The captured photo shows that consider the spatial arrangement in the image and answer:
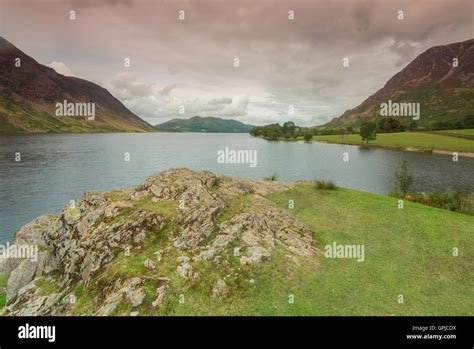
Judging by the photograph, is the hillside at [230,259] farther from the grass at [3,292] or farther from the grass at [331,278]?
the grass at [3,292]

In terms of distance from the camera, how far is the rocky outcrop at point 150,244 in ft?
36.6

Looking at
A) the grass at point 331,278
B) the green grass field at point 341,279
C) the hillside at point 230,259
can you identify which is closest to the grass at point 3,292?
the hillside at point 230,259

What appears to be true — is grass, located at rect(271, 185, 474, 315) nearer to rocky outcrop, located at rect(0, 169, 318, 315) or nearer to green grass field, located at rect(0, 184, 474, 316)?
green grass field, located at rect(0, 184, 474, 316)

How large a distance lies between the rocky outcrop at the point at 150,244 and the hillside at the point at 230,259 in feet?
0.18

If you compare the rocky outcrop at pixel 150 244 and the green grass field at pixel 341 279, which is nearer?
the green grass field at pixel 341 279

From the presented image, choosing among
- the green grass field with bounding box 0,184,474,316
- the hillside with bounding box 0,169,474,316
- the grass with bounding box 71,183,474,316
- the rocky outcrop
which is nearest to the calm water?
the rocky outcrop

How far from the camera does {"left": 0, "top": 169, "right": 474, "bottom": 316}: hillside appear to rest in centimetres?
1055

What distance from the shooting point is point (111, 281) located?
11.2 metres

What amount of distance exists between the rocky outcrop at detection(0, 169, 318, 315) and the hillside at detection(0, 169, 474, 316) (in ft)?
0.18

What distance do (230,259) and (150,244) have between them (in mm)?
3897
